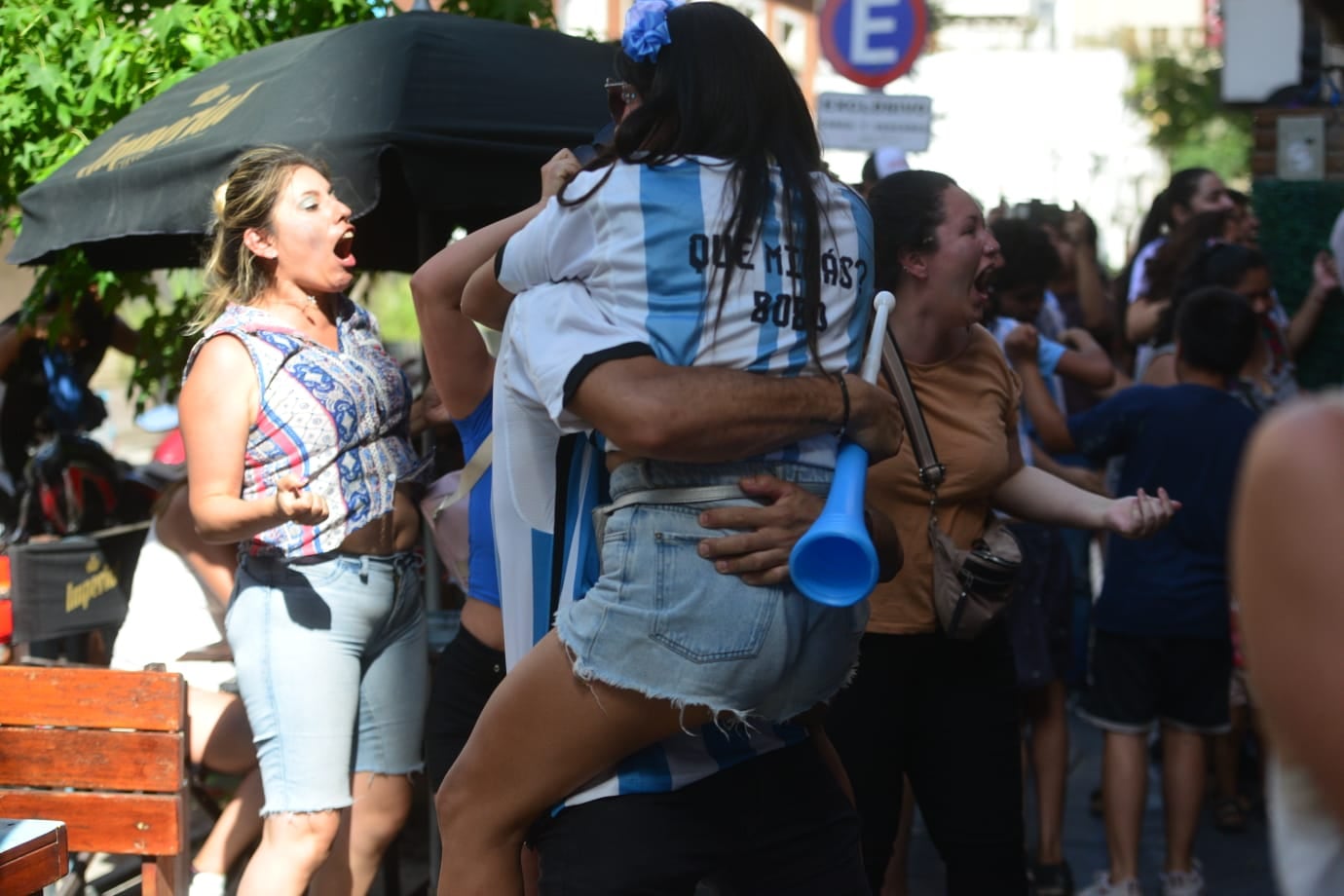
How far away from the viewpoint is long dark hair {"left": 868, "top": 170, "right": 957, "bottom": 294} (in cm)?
354

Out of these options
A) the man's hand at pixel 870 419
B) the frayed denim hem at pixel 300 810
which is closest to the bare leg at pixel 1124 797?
the frayed denim hem at pixel 300 810

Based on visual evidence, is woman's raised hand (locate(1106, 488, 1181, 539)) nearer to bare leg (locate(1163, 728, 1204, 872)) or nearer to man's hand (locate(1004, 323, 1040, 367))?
man's hand (locate(1004, 323, 1040, 367))

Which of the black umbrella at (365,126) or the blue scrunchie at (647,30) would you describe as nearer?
the blue scrunchie at (647,30)

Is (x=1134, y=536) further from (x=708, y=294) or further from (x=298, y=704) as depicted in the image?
(x=298, y=704)

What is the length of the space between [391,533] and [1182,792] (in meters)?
2.68

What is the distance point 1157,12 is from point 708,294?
55678 millimetres

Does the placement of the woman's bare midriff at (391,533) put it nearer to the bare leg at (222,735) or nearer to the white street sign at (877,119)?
the bare leg at (222,735)

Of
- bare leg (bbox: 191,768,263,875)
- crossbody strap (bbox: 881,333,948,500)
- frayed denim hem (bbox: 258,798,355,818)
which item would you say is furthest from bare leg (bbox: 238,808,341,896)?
crossbody strap (bbox: 881,333,948,500)

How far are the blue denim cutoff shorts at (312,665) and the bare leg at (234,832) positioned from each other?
1.75 feet

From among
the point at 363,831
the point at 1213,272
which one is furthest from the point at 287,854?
the point at 1213,272

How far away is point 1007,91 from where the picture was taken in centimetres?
3856

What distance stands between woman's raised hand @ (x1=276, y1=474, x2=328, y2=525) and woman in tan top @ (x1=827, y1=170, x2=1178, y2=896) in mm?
1183

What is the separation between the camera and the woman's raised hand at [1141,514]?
10.1 ft

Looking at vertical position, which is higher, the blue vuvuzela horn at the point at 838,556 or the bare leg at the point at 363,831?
the blue vuvuzela horn at the point at 838,556
